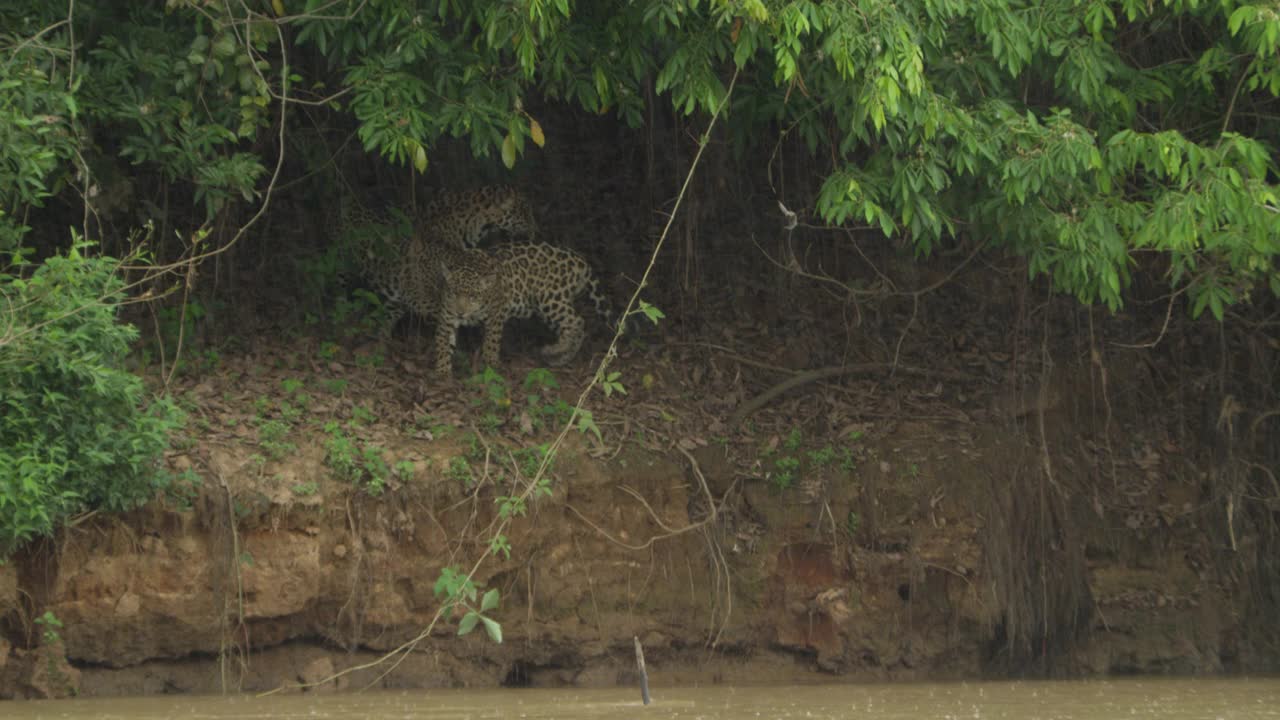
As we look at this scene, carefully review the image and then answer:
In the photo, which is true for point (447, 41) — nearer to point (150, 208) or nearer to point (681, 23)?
point (681, 23)

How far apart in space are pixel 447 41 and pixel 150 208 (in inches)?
107

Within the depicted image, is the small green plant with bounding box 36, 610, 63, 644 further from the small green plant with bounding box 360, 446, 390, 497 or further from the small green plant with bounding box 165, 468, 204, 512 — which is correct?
the small green plant with bounding box 360, 446, 390, 497

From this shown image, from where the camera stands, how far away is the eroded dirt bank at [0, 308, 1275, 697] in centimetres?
849

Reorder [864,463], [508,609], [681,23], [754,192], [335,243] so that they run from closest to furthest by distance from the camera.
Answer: [681,23], [508,609], [864,463], [335,243], [754,192]

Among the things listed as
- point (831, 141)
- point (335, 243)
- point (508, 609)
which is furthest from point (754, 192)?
point (508, 609)

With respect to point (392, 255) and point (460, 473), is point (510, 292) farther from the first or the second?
point (460, 473)

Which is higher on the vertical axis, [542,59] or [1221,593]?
[542,59]

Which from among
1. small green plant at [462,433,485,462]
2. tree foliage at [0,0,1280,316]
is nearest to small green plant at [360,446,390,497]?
small green plant at [462,433,485,462]

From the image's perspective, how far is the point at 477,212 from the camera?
37.7 ft

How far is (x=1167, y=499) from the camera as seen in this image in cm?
1015

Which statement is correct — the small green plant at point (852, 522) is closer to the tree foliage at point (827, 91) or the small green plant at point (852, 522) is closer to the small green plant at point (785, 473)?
the small green plant at point (785, 473)

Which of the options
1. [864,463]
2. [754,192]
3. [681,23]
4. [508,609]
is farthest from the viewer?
[754,192]

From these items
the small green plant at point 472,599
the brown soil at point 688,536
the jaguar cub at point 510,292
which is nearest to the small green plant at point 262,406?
the brown soil at point 688,536

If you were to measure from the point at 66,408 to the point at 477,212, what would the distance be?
432cm
